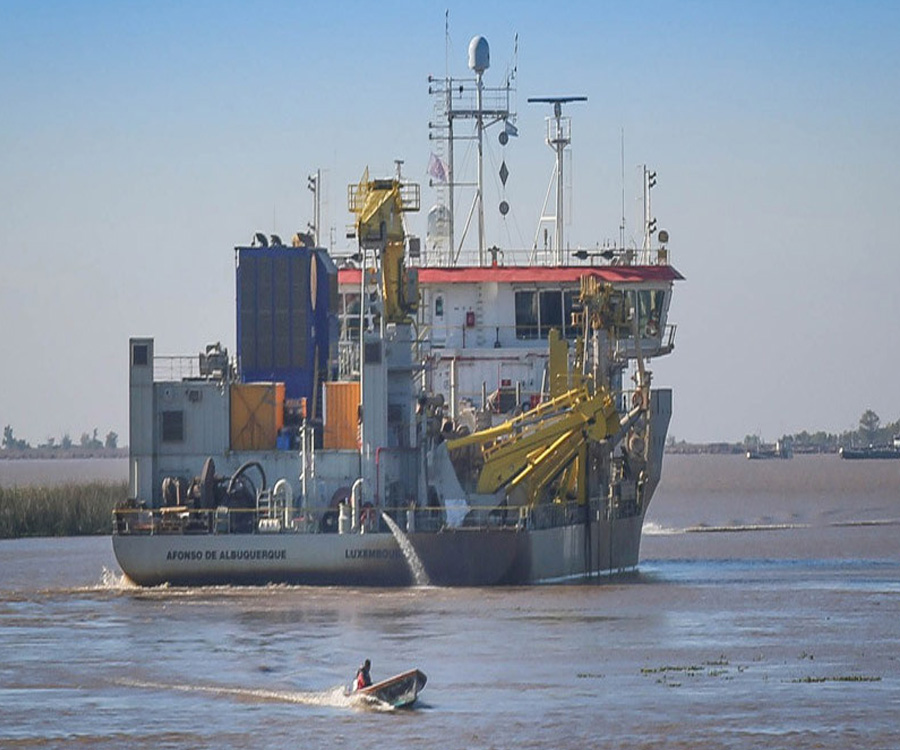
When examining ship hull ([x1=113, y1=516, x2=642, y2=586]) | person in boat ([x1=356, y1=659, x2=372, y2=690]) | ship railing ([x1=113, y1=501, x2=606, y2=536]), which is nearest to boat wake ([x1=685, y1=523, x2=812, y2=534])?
ship railing ([x1=113, y1=501, x2=606, y2=536])

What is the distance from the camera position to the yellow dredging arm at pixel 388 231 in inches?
2014

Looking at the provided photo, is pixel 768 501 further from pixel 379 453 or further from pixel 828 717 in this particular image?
pixel 828 717

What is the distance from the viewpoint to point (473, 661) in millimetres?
37812

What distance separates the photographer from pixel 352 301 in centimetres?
6091

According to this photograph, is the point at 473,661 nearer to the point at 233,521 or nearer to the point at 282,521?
the point at 282,521

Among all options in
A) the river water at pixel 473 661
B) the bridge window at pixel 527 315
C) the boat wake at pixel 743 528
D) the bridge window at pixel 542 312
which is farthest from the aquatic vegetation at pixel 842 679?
the boat wake at pixel 743 528

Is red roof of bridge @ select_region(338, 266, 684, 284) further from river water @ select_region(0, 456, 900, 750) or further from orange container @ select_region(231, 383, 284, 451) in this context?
orange container @ select_region(231, 383, 284, 451)

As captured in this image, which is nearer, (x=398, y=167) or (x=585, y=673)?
(x=585, y=673)

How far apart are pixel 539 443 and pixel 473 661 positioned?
47.2 ft

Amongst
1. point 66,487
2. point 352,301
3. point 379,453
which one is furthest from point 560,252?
point 66,487

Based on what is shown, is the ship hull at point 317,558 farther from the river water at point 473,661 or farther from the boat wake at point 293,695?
the boat wake at point 293,695

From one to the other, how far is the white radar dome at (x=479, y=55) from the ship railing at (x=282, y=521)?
17612mm

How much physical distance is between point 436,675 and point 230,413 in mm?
15619

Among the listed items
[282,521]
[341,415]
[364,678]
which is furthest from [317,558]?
[364,678]
